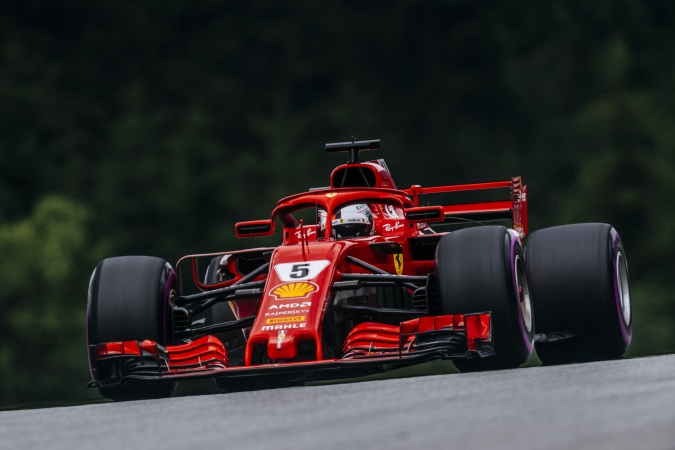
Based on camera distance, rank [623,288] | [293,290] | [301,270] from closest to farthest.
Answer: [293,290] → [301,270] → [623,288]

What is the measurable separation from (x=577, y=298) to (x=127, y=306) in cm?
A: 279

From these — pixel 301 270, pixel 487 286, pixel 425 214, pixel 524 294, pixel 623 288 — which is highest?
pixel 425 214

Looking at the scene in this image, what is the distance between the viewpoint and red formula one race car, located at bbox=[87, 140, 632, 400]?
6957 mm

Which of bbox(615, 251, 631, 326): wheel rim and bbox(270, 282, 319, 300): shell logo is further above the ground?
bbox(270, 282, 319, 300): shell logo

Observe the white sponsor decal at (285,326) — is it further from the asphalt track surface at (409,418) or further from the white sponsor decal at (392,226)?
the white sponsor decal at (392,226)

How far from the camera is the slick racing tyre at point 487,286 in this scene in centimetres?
703

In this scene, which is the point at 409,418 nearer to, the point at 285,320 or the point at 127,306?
the point at 285,320

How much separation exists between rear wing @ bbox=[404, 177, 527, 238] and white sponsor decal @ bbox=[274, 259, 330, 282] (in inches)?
95.6

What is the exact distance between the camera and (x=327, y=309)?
288 inches

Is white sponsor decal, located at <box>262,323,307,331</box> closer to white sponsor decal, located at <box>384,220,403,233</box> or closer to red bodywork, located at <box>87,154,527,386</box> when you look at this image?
red bodywork, located at <box>87,154,527,386</box>

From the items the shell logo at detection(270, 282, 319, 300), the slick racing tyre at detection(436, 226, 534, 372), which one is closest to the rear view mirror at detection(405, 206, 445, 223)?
the slick racing tyre at detection(436, 226, 534, 372)

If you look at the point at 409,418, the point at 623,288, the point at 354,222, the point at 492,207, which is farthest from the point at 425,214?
the point at 409,418

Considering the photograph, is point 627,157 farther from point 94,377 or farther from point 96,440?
point 96,440

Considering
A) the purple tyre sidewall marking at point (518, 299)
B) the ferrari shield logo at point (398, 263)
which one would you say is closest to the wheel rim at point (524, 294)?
the purple tyre sidewall marking at point (518, 299)
